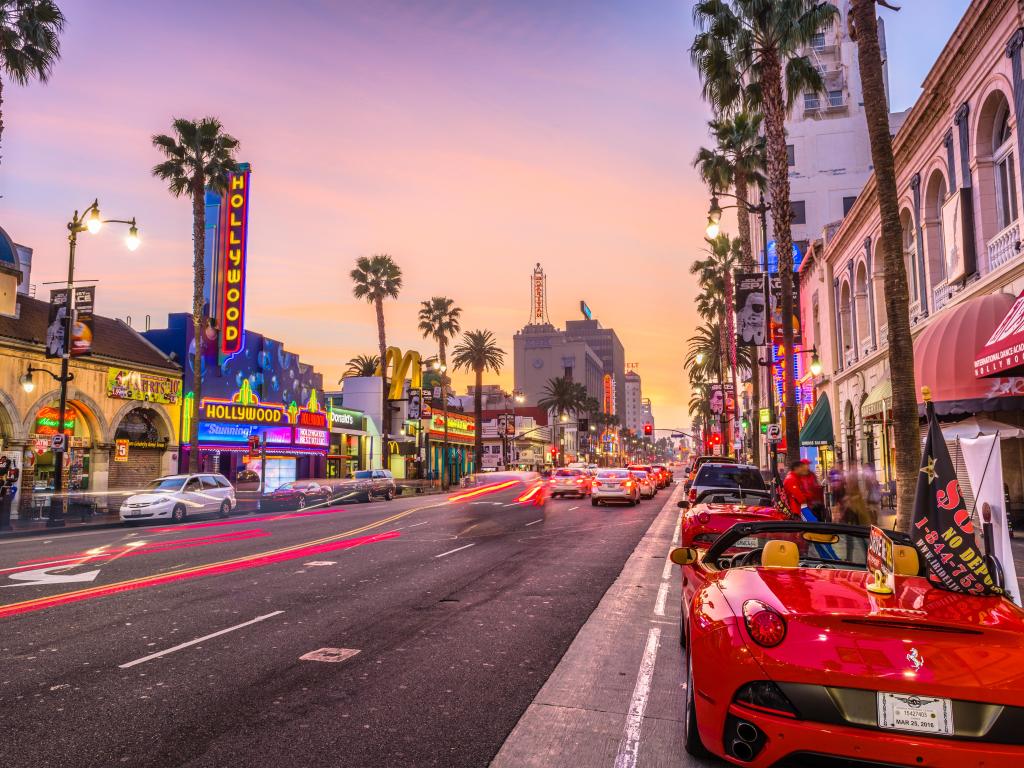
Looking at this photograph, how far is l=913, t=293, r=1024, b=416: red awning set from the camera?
14.3 metres

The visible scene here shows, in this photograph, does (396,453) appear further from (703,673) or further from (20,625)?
(703,673)

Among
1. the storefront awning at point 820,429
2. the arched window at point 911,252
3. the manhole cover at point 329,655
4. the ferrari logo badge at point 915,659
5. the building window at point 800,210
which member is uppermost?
the building window at point 800,210

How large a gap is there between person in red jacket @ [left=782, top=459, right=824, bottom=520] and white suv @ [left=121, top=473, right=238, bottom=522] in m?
20.6

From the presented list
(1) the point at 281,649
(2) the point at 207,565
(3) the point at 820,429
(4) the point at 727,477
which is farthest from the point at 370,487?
(1) the point at 281,649

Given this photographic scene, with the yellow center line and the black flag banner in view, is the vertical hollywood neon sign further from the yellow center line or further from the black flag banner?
the black flag banner

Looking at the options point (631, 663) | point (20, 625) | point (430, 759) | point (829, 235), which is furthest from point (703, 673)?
point (829, 235)

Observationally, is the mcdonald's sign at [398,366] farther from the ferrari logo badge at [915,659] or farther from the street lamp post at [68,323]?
the ferrari logo badge at [915,659]

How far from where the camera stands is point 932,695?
3.26 metres

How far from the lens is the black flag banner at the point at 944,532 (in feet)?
15.1

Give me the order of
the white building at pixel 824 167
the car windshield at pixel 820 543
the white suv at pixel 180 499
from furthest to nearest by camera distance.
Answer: the white building at pixel 824 167 → the white suv at pixel 180 499 → the car windshield at pixel 820 543

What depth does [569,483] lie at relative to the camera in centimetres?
3503

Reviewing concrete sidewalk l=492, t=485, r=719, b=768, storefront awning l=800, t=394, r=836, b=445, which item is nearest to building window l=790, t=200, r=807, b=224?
storefront awning l=800, t=394, r=836, b=445

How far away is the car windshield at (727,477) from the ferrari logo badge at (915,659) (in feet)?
49.6

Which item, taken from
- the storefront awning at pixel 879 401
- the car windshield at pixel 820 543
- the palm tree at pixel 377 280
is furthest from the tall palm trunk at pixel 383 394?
the car windshield at pixel 820 543
